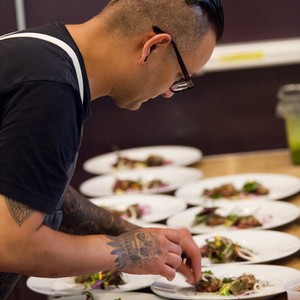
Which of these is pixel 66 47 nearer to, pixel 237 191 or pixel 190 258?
pixel 190 258

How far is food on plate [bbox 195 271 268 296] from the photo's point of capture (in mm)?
2059

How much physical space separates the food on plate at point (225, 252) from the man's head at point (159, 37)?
24.5 inches

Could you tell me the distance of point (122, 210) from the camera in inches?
121

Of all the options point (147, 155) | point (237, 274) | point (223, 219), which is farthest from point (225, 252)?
point (147, 155)

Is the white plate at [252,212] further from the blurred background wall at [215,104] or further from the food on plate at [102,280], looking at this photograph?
the blurred background wall at [215,104]

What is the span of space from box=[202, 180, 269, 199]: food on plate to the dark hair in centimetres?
126

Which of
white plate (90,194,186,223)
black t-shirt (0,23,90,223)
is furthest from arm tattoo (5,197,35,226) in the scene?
white plate (90,194,186,223)

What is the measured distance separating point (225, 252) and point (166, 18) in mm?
803

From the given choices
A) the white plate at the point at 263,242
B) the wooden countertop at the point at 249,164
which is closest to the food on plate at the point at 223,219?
the white plate at the point at 263,242

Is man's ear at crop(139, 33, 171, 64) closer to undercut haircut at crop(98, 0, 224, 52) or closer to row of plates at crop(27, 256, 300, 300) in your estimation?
undercut haircut at crop(98, 0, 224, 52)

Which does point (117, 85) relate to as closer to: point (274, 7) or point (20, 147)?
point (20, 147)

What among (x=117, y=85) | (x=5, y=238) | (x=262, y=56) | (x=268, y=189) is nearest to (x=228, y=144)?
(x=262, y=56)

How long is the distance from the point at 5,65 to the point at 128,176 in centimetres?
199

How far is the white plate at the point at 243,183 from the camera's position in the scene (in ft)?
10.1
